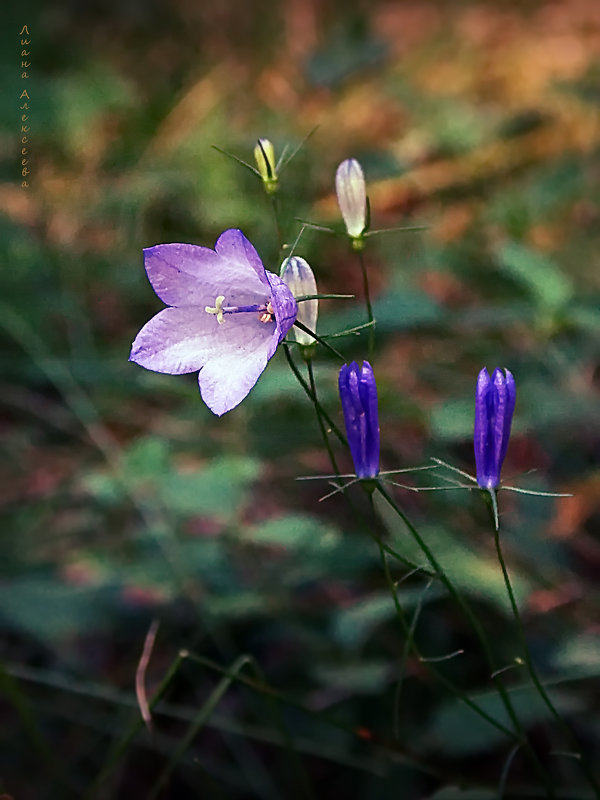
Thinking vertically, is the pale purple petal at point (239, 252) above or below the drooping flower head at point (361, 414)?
above

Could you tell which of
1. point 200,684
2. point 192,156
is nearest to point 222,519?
Answer: point 200,684

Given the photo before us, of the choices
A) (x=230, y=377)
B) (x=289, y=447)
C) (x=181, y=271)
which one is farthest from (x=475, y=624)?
(x=289, y=447)

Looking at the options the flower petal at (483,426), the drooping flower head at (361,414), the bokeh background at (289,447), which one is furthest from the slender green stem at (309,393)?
the bokeh background at (289,447)

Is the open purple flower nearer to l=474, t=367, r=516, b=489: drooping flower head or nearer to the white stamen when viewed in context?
the white stamen

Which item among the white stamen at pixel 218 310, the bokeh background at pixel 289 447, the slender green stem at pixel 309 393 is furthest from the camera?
the bokeh background at pixel 289 447

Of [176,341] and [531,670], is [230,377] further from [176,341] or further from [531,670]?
[531,670]

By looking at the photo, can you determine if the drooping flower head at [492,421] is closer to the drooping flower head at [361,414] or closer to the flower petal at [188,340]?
the drooping flower head at [361,414]

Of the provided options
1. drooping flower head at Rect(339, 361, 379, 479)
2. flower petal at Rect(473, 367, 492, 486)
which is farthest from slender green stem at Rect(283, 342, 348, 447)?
flower petal at Rect(473, 367, 492, 486)
